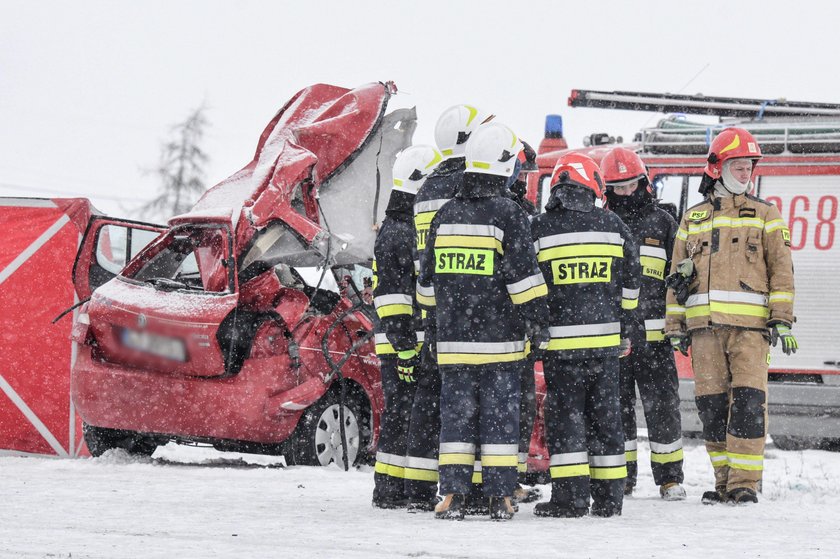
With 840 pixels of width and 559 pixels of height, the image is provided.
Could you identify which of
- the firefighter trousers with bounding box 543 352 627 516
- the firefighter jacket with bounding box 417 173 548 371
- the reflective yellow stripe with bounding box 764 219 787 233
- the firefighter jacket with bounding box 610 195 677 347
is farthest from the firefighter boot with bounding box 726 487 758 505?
the firefighter jacket with bounding box 417 173 548 371

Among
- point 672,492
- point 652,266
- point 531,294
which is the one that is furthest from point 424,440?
point 652,266

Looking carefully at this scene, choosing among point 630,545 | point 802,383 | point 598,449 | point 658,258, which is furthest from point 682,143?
point 630,545

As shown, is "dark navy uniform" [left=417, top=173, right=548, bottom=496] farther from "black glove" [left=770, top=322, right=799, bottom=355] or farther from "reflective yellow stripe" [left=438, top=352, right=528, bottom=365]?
"black glove" [left=770, top=322, right=799, bottom=355]

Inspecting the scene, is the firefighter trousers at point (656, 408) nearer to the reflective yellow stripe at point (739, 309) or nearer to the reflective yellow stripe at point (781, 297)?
the reflective yellow stripe at point (739, 309)

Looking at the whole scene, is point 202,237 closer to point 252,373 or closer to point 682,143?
point 252,373

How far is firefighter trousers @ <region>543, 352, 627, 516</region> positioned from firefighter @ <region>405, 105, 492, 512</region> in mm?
603

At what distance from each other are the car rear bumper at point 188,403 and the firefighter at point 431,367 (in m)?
1.90

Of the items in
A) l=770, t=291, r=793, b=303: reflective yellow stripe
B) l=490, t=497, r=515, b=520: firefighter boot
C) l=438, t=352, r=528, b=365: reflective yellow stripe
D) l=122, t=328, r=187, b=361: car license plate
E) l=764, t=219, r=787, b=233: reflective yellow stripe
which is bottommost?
l=490, t=497, r=515, b=520: firefighter boot

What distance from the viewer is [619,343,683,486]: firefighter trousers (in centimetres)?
670

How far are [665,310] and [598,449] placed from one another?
1401 millimetres

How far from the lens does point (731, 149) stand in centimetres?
657

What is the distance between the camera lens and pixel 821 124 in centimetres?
1030

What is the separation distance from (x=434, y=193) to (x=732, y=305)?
186 cm

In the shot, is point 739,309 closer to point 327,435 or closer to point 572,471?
point 572,471
